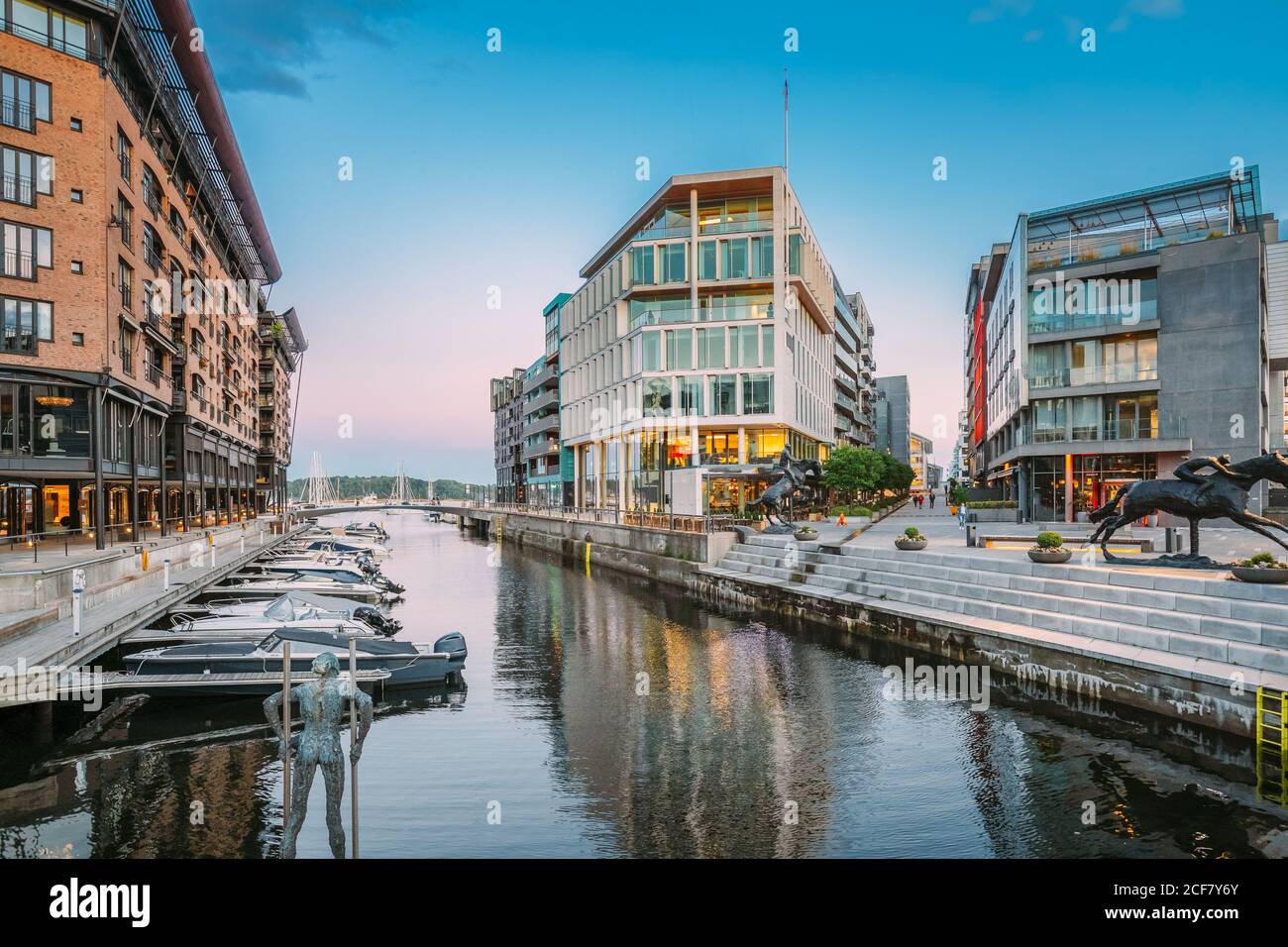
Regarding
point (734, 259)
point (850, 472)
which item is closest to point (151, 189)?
point (734, 259)

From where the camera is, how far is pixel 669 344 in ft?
199

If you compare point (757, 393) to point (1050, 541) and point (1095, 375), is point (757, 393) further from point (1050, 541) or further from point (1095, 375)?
point (1050, 541)

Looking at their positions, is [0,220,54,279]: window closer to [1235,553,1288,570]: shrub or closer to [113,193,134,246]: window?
[113,193,134,246]: window

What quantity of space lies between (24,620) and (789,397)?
2024 inches

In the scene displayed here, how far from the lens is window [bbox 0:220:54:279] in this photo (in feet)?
99.7

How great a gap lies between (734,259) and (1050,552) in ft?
147

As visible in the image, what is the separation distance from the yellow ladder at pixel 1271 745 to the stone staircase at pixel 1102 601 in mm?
368

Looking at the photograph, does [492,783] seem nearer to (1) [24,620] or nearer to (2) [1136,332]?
(1) [24,620]

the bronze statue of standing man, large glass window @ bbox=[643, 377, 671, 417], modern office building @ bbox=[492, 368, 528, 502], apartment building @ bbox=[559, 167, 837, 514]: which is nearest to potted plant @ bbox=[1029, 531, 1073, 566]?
the bronze statue of standing man

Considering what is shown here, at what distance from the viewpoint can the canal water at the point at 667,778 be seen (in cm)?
1010

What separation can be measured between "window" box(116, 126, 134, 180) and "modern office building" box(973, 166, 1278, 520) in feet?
175

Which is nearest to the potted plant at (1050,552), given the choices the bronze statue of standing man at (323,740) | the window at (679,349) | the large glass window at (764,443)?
the bronze statue of standing man at (323,740)

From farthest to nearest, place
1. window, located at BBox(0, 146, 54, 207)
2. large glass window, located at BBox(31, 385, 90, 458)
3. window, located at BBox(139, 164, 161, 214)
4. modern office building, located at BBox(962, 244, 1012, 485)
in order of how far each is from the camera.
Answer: modern office building, located at BBox(962, 244, 1012, 485) < window, located at BBox(139, 164, 161, 214) < large glass window, located at BBox(31, 385, 90, 458) < window, located at BBox(0, 146, 54, 207)

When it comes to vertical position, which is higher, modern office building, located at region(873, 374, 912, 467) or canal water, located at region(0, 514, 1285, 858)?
modern office building, located at region(873, 374, 912, 467)
